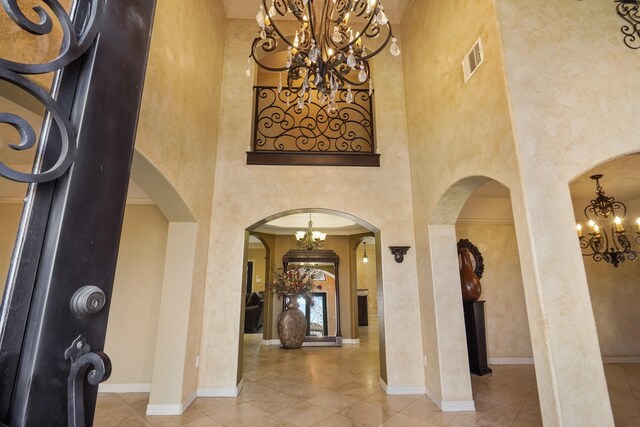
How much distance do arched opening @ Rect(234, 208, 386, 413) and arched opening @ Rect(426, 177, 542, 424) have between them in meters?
0.96

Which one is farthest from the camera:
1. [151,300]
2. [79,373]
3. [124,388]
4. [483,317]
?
[483,317]

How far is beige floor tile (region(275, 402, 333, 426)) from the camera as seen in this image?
3451 millimetres

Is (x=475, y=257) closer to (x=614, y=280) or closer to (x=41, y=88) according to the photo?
(x=614, y=280)

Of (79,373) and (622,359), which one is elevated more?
(79,373)

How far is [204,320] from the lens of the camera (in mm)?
4277

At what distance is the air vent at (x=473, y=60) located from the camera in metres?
3.06

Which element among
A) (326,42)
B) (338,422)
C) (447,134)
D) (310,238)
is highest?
(326,42)

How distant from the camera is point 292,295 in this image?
26.5ft

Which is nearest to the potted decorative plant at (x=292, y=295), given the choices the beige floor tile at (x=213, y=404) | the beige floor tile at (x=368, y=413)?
the beige floor tile at (x=213, y=404)

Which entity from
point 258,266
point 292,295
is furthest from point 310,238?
point 258,266

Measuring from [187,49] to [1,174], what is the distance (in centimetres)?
372

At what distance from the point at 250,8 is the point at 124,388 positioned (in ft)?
20.1

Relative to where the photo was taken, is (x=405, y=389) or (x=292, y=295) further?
(x=292, y=295)

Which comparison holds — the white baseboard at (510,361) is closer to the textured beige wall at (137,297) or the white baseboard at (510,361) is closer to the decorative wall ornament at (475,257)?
the decorative wall ornament at (475,257)
